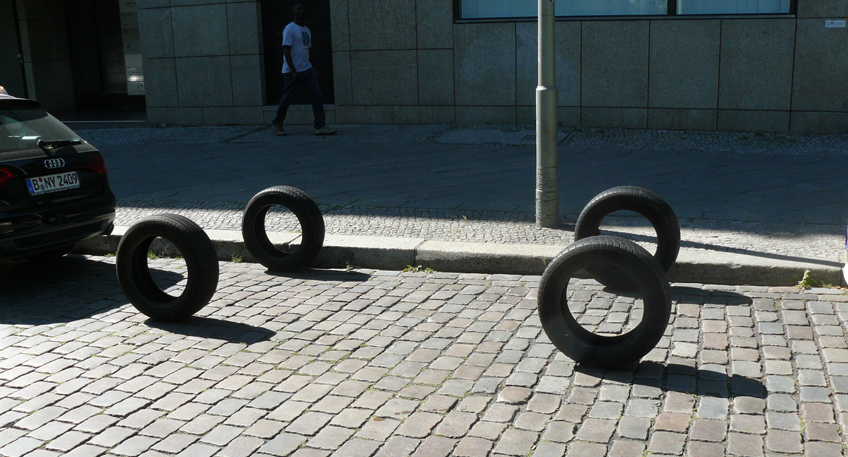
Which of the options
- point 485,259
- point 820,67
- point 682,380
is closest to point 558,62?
point 820,67

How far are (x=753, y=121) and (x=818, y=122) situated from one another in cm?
80

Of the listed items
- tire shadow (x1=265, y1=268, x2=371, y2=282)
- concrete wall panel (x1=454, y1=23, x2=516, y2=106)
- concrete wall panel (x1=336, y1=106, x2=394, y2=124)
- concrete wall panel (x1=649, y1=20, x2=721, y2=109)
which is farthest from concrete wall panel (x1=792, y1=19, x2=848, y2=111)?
tire shadow (x1=265, y1=268, x2=371, y2=282)

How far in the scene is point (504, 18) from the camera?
1250cm

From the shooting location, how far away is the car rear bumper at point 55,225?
6.04 metres

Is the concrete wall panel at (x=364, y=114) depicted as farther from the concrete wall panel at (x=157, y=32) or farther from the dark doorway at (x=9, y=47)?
the dark doorway at (x=9, y=47)

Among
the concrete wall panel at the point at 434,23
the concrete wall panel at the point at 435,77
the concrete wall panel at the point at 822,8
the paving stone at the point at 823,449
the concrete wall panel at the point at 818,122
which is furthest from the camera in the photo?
the concrete wall panel at the point at 435,77

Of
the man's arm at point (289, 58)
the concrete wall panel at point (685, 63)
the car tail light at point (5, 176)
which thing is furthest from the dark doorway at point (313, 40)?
the car tail light at point (5, 176)

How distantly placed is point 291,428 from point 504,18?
31.9 ft

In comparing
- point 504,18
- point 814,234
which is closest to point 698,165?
point 814,234

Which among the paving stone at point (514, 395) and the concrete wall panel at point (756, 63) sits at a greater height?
the concrete wall panel at point (756, 63)

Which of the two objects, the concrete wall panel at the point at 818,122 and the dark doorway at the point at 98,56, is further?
the dark doorway at the point at 98,56

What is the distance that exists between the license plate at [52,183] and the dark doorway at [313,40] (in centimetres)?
741

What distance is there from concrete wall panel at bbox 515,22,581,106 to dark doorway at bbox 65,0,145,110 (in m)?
9.28

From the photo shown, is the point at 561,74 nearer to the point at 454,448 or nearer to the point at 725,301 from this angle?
the point at 725,301
